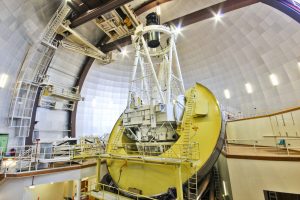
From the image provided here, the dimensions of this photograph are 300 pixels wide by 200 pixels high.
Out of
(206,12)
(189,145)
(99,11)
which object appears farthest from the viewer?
(206,12)

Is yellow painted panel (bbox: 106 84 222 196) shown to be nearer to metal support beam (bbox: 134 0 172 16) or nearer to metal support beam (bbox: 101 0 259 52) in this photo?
metal support beam (bbox: 101 0 259 52)

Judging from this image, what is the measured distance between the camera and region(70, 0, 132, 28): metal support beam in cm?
1230

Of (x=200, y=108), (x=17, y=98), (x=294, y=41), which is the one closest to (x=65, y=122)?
(x=17, y=98)

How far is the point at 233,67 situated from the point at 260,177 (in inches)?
581

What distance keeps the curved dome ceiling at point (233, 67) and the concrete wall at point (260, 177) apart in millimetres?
11200

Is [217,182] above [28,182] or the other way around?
the other way around

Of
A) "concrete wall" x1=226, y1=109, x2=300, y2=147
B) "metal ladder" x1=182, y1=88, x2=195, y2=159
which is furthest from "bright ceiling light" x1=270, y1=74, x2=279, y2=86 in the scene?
"metal ladder" x1=182, y1=88, x2=195, y2=159

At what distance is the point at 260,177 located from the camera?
6.68 m

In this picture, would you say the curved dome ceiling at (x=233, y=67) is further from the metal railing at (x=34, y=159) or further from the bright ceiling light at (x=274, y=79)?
the metal railing at (x=34, y=159)

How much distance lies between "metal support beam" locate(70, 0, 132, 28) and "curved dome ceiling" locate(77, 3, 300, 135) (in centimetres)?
686

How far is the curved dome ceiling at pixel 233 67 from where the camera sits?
14.5 meters

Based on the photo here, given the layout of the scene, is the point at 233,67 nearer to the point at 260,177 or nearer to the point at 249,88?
the point at 249,88

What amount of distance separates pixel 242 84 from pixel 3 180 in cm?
2139

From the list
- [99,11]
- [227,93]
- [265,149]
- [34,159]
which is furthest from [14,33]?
[227,93]
